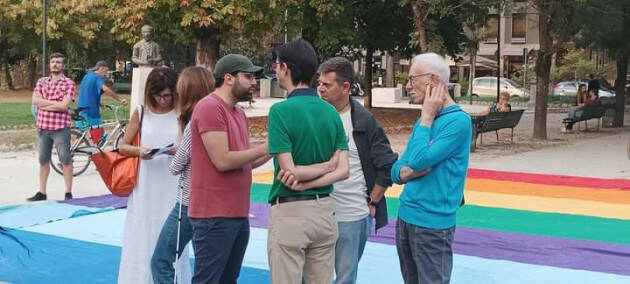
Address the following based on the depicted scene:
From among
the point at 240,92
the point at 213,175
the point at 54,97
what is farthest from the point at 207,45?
the point at 213,175

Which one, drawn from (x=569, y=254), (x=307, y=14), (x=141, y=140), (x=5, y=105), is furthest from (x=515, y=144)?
(x=5, y=105)

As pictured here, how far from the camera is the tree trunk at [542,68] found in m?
19.8

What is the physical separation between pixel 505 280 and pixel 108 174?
3.19 metres

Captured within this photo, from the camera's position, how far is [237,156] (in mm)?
4406

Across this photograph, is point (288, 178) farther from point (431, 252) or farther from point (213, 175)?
point (431, 252)

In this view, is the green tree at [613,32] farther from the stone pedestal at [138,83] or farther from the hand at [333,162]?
the hand at [333,162]

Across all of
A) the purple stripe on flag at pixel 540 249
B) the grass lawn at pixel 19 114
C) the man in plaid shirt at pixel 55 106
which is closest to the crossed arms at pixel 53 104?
the man in plaid shirt at pixel 55 106

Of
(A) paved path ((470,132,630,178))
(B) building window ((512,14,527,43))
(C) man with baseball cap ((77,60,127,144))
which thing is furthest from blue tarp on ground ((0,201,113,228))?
(B) building window ((512,14,527,43))

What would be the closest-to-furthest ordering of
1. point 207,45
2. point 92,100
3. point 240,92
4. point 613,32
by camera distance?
point 240,92 → point 92,100 → point 613,32 → point 207,45

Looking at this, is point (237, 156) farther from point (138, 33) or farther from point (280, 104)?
point (138, 33)

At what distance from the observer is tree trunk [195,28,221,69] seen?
74.6 feet

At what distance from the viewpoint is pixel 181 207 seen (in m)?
5.10

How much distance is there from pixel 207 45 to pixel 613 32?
10761 mm

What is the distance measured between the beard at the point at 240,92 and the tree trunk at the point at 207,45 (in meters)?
18.3
